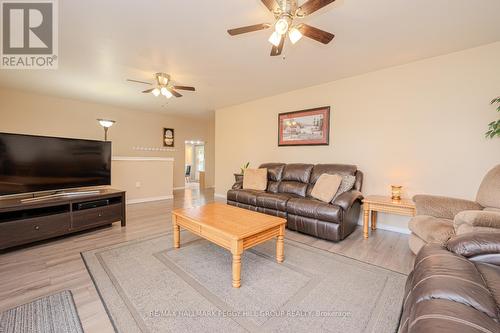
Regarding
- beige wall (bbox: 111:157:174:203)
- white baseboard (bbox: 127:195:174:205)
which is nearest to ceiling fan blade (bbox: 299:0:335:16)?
beige wall (bbox: 111:157:174:203)

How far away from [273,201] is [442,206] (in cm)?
201

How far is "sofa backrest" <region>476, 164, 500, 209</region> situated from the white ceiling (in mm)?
1560

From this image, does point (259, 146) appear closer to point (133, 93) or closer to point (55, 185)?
point (133, 93)

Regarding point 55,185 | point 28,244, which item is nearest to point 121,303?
point 28,244

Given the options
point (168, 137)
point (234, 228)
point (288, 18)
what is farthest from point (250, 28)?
point (168, 137)

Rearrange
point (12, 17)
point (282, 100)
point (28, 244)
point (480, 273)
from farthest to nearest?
1. point (282, 100)
2. point (28, 244)
3. point (12, 17)
4. point (480, 273)

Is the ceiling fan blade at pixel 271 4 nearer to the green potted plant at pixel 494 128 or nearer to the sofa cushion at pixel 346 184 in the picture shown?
the sofa cushion at pixel 346 184

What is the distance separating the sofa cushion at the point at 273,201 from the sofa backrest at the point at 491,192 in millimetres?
2103

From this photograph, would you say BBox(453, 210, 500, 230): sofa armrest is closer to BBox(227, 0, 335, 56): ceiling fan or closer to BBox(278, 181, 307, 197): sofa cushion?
BBox(227, 0, 335, 56): ceiling fan

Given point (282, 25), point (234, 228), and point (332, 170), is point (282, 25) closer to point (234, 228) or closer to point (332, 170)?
point (234, 228)

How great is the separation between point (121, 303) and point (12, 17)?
2973 millimetres

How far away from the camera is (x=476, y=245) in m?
1.33

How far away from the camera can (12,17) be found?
218 centimetres

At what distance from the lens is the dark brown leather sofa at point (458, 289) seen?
31.0 inches
